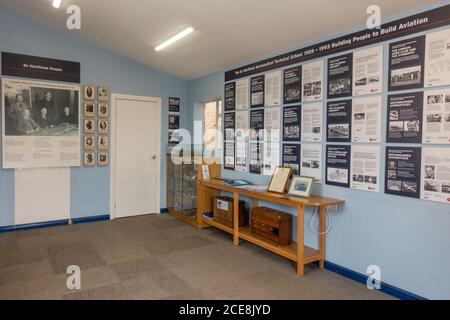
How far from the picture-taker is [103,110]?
5074 millimetres

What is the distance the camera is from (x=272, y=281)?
294cm

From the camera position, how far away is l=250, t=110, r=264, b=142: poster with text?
4.12 m

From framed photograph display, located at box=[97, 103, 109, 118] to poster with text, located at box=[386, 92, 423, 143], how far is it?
13.6ft

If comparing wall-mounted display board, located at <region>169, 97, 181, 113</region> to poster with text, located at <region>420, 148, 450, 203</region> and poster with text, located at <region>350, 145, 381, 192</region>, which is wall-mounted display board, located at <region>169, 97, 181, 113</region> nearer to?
poster with text, located at <region>350, 145, 381, 192</region>

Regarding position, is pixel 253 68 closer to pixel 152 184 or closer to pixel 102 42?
pixel 102 42

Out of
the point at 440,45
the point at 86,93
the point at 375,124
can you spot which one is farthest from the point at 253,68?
the point at 86,93

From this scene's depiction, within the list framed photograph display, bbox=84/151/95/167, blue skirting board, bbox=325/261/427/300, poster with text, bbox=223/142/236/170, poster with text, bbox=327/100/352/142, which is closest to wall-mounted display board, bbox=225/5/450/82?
poster with text, bbox=327/100/352/142

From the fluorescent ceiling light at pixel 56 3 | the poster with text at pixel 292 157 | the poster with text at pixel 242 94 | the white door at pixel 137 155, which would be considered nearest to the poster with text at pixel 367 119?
the poster with text at pixel 292 157

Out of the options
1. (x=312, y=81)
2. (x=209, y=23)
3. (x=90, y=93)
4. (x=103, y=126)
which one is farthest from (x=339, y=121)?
(x=90, y=93)

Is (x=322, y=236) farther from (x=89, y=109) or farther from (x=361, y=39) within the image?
(x=89, y=109)

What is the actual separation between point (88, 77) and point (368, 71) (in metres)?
4.11

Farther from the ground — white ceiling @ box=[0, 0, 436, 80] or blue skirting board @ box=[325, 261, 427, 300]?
white ceiling @ box=[0, 0, 436, 80]

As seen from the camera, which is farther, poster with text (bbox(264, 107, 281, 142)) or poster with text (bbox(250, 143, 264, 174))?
poster with text (bbox(250, 143, 264, 174))

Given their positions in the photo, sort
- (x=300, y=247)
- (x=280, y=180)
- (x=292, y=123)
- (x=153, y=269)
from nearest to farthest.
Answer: (x=300, y=247) < (x=153, y=269) < (x=280, y=180) < (x=292, y=123)
